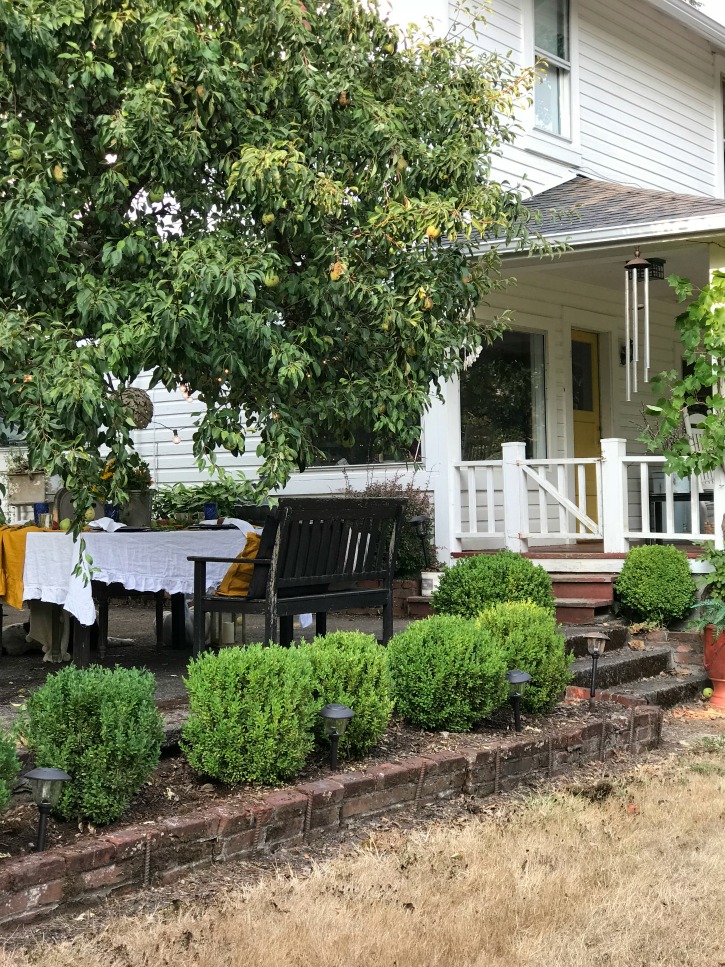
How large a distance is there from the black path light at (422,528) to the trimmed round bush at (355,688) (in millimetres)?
Answer: 5000

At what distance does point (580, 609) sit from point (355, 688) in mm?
4094

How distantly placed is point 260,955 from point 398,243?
398 centimetres

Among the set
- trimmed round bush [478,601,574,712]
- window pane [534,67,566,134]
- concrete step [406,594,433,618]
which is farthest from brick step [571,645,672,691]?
window pane [534,67,566,134]

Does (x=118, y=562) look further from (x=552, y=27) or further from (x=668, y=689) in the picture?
(x=552, y=27)

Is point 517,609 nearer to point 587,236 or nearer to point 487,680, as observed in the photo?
point 487,680

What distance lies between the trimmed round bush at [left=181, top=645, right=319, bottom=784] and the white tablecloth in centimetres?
225

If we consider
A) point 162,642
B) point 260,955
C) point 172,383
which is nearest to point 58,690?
point 260,955

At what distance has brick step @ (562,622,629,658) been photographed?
7.65m

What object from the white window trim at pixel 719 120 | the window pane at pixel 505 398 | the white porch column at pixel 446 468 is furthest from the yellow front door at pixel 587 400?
the white window trim at pixel 719 120

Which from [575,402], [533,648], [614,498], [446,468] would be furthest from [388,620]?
[575,402]

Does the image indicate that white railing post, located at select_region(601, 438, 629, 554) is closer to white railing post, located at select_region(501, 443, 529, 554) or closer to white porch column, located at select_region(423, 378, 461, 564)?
white railing post, located at select_region(501, 443, 529, 554)

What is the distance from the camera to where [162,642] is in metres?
8.56

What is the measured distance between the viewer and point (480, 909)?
372cm

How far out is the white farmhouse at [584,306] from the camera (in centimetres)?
920
